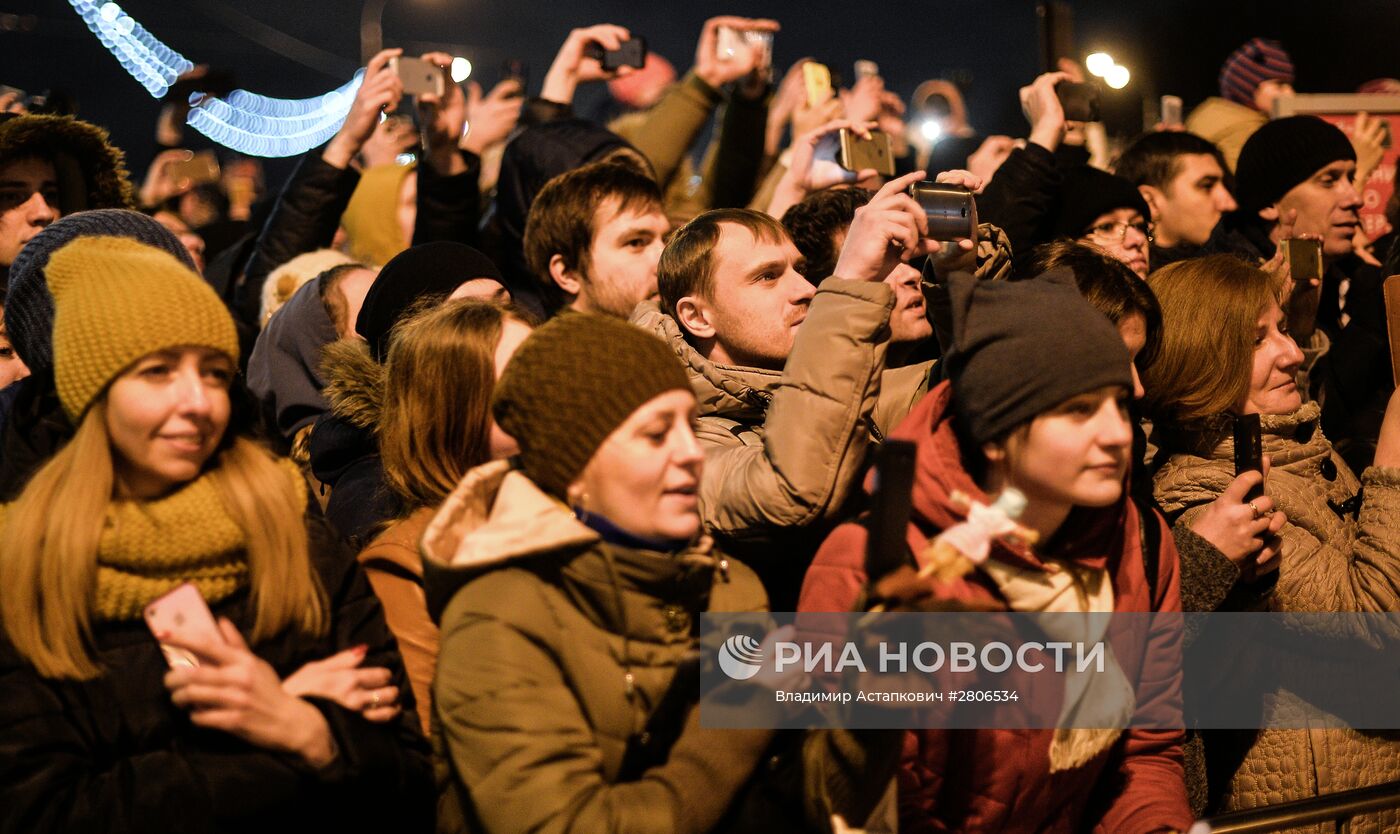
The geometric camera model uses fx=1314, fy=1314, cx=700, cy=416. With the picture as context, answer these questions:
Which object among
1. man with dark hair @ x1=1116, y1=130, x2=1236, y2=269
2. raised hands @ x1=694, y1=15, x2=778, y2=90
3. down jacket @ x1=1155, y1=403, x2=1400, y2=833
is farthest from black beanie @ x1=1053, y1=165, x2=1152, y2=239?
raised hands @ x1=694, y1=15, x2=778, y2=90

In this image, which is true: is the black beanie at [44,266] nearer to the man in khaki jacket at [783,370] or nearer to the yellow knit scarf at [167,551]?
the yellow knit scarf at [167,551]

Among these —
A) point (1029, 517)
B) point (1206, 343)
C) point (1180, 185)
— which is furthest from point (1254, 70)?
point (1029, 517)

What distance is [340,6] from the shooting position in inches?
394

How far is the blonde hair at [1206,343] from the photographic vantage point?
10.6 ft

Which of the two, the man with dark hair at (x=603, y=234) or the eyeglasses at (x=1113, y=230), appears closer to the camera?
the man with dark hair at (x=603, y=234)

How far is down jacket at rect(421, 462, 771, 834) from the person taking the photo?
204 cm

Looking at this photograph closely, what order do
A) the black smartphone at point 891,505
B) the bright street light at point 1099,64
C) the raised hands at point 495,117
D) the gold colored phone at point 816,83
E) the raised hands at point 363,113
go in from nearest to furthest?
the black smartphone at point 891,505 < the raised hands at point 363,113 < the gold colored phone at point 816,83 < the raised hands at point 495,117 < the bright street light at point 1099,64

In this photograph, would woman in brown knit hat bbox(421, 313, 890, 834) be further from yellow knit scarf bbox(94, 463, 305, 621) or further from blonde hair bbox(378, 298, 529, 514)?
blonde hair bbox(378, 298, 529, 514)

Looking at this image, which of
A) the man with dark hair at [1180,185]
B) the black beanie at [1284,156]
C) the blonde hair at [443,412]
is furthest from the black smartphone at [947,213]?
the man with dark hair at [1180,185]

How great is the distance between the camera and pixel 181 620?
83.1 inches

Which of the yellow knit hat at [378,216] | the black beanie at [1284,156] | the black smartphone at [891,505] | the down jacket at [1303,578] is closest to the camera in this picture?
the black smartphone at [891,505]

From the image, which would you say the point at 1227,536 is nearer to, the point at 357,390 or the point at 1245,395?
the point at 1245,395

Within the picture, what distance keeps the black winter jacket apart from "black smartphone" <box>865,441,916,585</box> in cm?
93

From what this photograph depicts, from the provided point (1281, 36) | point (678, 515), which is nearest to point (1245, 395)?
point (678, 515)
